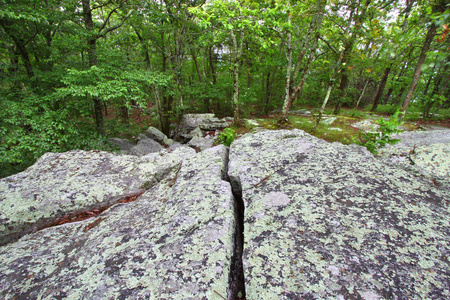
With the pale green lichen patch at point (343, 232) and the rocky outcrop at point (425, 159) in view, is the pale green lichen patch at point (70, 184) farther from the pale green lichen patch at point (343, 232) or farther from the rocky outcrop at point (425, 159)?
the rocky outcrop at point (425, 159)

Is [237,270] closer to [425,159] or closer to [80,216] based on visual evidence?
[80,216]

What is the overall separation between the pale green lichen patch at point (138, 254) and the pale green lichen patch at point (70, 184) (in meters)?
0.47

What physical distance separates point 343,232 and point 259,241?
1081 mm

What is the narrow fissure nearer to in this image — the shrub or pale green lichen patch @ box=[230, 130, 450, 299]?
pale green lichen patch @ box=[230, 130, 450, 299]

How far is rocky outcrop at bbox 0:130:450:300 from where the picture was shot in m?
1.83

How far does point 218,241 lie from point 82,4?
39.0ft

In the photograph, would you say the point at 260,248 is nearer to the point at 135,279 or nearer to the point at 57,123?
the point at 135,279

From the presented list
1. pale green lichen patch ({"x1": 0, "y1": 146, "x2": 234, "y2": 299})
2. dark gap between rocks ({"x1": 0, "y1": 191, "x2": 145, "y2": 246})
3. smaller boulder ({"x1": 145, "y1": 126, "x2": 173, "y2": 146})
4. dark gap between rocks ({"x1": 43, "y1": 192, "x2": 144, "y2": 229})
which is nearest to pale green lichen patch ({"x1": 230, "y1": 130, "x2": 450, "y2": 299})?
pale green lichen patch ({"x1": 0, "y1": 146, "x2": 234, "y2": 299})

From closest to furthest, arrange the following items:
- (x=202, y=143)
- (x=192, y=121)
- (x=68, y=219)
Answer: (x=68, y=219), (x=202, y=143), (x=192, y=121)

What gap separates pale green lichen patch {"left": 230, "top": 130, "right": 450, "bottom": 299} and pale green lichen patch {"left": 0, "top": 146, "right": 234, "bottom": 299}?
1.44 feet

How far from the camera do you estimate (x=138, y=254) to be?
2301mm

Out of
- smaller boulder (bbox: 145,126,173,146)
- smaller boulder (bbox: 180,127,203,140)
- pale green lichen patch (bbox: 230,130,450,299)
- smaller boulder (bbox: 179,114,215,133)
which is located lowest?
smaller boulder (bbox: 145,126,173,146)

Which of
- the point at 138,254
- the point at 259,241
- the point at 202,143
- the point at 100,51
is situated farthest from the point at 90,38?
the point at 259,241

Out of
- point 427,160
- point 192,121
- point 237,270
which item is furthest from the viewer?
point 192,121
